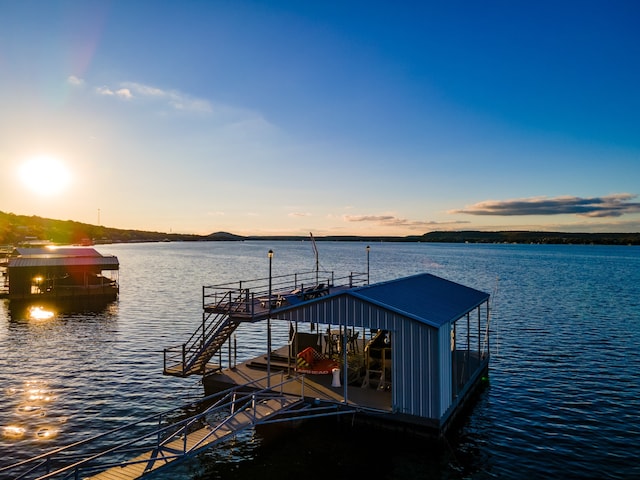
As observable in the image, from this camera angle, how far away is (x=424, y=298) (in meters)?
23.5

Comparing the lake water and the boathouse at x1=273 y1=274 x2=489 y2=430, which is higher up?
the boathouse at x1=273 y1=274 x2=489 y2=430

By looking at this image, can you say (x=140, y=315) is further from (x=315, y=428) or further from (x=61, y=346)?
(x=315, y=428)

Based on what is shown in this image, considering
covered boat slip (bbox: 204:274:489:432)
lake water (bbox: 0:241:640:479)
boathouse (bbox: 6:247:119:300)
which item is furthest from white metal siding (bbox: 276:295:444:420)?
boathouse (bbox: 6:247:119:300)

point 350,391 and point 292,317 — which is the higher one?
point 292,317

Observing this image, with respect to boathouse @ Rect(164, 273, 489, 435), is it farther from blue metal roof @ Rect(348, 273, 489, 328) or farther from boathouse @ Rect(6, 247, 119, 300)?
boathouse @ Rect(6, 247, 119, 300)

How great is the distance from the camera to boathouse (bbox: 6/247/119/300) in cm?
6606

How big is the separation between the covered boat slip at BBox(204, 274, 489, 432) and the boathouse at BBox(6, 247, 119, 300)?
53.0 m

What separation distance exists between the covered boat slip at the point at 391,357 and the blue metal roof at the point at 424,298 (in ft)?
0.17

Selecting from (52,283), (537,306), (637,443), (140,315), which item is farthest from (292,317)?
(52,283)

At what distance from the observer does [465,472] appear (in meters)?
17.5

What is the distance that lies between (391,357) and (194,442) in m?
8.70

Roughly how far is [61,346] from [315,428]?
28692 mm

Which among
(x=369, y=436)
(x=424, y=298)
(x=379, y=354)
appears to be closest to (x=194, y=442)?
(x=369, y=436)

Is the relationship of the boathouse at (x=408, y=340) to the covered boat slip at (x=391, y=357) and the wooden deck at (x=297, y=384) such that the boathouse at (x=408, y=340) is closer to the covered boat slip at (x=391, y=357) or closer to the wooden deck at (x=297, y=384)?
the covered boat slip at (x=391, y=357)
